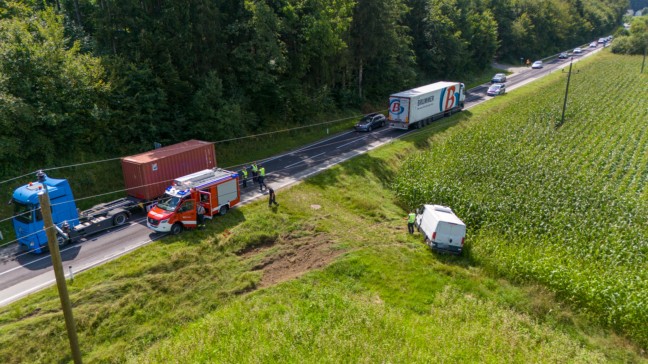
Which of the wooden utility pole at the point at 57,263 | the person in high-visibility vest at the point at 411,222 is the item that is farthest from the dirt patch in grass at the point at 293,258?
the wooden utility pole at the point at 57,263

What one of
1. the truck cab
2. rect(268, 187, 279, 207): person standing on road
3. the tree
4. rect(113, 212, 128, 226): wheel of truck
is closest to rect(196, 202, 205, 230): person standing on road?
rect(268, 187, 279, 207): person standing on road

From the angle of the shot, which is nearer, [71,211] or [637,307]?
[637,307]

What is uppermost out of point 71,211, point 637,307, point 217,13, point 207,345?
point 217,13

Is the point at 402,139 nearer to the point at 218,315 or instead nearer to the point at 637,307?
the point at 637,307

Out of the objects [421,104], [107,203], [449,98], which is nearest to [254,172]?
[107,203]

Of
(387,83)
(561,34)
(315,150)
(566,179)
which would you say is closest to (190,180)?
(315,150)

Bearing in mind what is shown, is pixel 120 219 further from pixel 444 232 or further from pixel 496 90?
pixel 496 90
